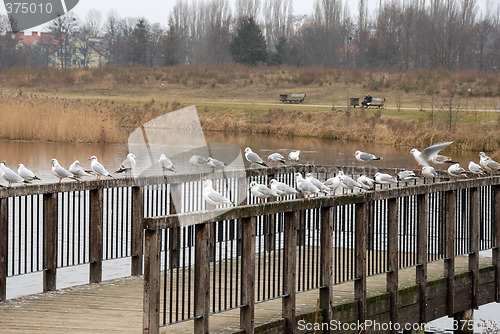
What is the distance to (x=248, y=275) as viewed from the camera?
790 cm

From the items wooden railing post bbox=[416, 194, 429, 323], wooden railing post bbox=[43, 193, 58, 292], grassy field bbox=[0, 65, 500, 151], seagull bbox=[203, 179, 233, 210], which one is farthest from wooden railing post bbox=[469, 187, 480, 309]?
grassy field bbox=[0, 65, 500, 151]

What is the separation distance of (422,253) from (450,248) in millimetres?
698

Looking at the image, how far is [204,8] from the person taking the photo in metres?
102

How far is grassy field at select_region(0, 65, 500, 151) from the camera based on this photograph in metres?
32.4

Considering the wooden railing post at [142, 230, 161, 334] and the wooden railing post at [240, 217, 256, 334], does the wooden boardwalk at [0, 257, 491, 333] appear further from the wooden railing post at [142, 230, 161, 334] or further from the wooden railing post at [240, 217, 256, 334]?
the wooden railing post at [142, 230, 161, 334]

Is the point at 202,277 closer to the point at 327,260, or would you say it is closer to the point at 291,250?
the point at 291,250

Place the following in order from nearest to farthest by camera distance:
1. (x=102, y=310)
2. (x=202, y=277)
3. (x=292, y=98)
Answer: (x=202, y=277)
(x=102, y=310)
(x=292, y=98)

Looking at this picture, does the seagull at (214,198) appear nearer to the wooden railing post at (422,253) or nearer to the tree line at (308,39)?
the wooden railing post at (422,253)

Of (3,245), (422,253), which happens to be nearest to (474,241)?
(422,253)

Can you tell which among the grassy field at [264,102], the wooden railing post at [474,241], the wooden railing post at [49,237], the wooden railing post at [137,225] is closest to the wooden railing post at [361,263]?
the wooden railing post at [474,241]

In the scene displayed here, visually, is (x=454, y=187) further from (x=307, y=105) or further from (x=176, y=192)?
(x=307, y=105)

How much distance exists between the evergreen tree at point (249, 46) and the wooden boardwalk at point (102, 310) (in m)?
63.5

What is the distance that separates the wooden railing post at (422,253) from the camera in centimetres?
1027

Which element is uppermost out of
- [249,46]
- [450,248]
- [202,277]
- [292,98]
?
[249,46]
